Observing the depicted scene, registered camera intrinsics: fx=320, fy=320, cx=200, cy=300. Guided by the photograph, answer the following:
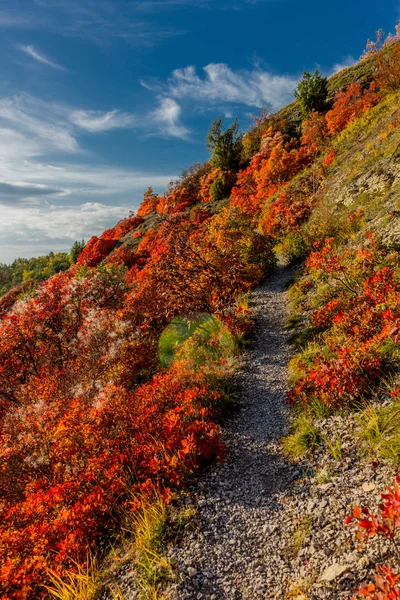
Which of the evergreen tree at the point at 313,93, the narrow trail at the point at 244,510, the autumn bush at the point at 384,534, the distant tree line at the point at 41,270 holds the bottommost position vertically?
the narrow trail at the point at 244,510

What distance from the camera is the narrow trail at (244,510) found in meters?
4.35

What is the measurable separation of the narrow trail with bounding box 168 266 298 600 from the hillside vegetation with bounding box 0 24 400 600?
41 centimetres

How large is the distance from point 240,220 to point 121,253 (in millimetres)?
18235

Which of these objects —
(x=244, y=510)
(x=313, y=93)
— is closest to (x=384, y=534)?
(x=244, y=510)

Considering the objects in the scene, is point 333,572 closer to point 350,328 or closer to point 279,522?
point 279,522

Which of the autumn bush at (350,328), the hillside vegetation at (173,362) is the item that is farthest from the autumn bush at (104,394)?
the autumn bush at (350,328)

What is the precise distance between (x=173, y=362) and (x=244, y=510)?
21.9 feet

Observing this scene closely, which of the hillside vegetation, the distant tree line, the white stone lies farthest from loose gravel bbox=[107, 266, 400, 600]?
the distant tree line

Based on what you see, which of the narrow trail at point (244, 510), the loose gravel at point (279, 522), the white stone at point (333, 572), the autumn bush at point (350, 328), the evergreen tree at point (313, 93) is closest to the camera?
the white stone at point (333, 572)

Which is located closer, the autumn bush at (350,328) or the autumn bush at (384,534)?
the autumn bush at (384,534)

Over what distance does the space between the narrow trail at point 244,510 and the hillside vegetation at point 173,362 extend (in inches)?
16.3

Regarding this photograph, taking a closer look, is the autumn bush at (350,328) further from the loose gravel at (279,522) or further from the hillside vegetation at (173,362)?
the loose gravel at (279,522)

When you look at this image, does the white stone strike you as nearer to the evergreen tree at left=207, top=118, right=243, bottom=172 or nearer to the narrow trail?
the narrow trail

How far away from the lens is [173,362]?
11.8m
